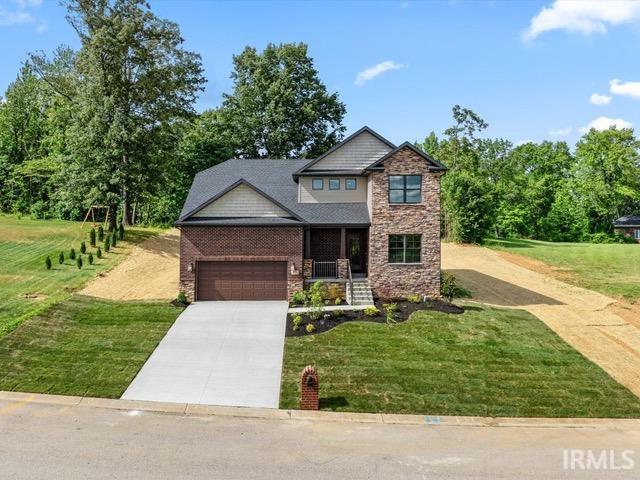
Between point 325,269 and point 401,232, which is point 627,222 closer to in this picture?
point 401,232

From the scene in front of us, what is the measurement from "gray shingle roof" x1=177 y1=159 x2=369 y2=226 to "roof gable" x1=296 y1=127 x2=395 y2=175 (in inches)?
79.4

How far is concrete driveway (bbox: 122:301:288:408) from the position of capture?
45.5 ft

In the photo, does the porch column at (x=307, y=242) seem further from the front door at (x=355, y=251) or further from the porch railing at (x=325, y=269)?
the front door at (x=355, y=251)

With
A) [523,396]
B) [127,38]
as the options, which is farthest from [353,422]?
[127,38]

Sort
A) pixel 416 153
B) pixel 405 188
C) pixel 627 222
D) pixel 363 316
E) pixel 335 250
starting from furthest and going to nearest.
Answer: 1. pixel 627 222
2. pixel 335 250
3. pixel 405 188
4. pixel 416 153
5. pixel 363 316

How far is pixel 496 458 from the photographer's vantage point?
34.8 feet

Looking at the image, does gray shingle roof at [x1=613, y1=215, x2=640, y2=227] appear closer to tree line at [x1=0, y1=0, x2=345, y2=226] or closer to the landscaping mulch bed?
tree line at [x1=0, y1=0, x2=345, y2=226]

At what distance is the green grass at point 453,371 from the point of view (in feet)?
44.5

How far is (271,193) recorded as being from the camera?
26.0m

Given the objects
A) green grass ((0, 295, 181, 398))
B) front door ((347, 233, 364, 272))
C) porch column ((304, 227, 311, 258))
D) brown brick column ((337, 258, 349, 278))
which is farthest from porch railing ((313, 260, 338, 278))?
green grass ((0, 295, 181, 398))

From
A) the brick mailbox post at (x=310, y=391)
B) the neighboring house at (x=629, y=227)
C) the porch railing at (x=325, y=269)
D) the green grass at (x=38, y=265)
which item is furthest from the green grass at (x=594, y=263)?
the green grass at (x=38, y=265)

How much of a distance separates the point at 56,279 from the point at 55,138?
29952 millimetres

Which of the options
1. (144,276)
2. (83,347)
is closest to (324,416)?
(83,347)

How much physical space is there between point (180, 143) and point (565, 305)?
37650 mm
